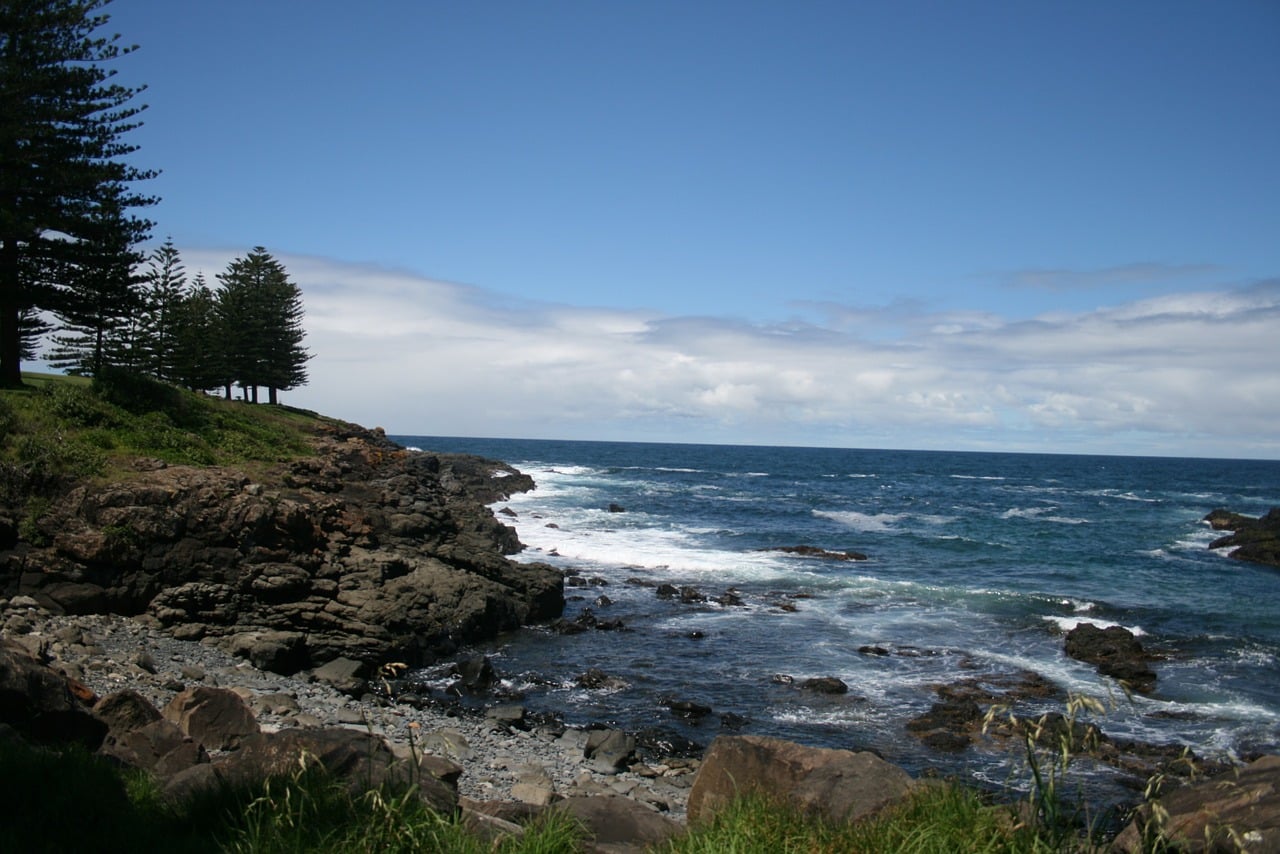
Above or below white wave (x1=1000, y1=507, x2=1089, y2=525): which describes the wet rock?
below

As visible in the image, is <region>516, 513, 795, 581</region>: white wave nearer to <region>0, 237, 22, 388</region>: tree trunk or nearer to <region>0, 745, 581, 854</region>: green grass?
<region>0, 237, 22, 388</region>: tree trunk

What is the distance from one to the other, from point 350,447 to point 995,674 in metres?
26.5

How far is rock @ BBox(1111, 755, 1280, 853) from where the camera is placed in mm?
4668

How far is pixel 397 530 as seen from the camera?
23844 millimetres

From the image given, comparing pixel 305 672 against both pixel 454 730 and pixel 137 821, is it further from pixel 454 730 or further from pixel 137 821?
pixel 137 821

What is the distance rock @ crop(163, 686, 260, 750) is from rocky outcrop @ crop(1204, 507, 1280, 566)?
43152 millimetres

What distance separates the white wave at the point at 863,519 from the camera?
4750 centimetres

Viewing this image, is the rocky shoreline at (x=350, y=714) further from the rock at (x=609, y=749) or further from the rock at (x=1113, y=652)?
the rock at (x=1113, y=652)

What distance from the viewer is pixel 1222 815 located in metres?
5.16

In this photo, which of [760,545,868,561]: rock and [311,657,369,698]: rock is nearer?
[311,657,369,698]: rock

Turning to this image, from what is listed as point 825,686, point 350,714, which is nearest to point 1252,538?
point 825,686

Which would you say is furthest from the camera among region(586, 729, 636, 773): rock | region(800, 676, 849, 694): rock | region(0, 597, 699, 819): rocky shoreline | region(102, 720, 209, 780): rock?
region(800, 676, 849, 694): rock

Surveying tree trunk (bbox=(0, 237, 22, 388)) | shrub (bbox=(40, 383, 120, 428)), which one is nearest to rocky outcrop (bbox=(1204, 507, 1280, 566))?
shrub (bbox=(40, 383, 120, 428))

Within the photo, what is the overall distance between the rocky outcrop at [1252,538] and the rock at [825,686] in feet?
102
